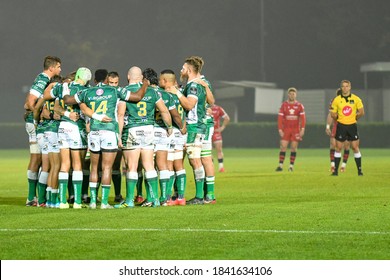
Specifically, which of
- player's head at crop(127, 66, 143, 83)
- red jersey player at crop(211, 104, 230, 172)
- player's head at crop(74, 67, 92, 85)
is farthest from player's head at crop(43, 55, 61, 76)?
red jersey player at crop(211, 104, 230, 172)

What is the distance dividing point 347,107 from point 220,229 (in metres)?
14.3

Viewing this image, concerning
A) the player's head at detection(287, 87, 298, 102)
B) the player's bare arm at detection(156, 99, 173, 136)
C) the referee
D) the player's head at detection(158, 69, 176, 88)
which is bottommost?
the referee

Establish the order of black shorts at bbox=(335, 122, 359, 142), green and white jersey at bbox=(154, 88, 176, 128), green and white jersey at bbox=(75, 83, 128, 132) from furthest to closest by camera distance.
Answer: black shorts at bbox=(335, 122, 359, 142) → green and white jersey at bbox=(154, 88, 176, 128) → green and white jersey at bbox=(75, 83, 128, 132)

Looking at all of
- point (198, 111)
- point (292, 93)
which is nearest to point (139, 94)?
point (198, 111)

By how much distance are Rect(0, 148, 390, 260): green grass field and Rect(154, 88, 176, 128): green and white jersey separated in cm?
141

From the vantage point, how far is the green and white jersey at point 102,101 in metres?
18.4

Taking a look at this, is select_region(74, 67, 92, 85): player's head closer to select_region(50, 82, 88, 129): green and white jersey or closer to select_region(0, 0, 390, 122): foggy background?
select_region(50, 82, 88, 129): green and white jersey

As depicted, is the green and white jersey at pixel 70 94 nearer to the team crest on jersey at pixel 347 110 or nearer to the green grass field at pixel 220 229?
the green grass field at pixel 220 229

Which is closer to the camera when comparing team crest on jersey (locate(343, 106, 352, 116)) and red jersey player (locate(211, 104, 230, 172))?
team crest on jersey (locate(343, 106, 352, 116))

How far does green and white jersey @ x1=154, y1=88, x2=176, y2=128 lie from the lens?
19.0 meters

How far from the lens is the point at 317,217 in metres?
16.8

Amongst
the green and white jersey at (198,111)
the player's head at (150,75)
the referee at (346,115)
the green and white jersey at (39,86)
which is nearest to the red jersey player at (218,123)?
the referee at (346,115)

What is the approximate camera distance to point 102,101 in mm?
18391

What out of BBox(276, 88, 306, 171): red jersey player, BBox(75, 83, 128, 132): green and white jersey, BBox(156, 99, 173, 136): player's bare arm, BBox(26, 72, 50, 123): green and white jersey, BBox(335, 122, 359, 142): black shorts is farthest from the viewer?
BBox(276, 88, 306, 171): red jersey player
